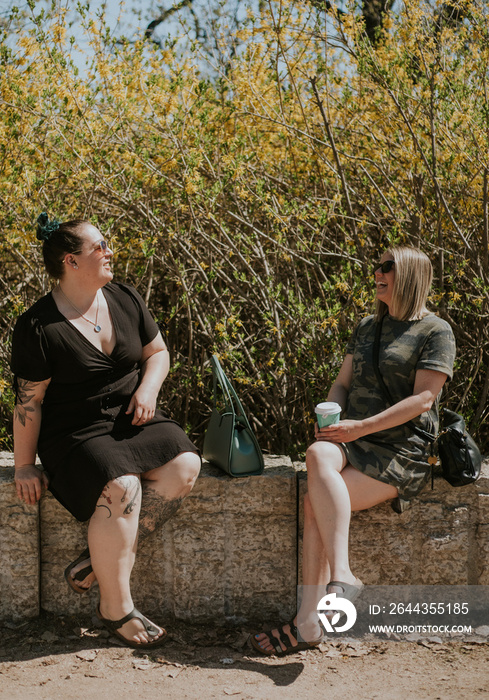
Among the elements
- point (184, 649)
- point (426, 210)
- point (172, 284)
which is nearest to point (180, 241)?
point (172, 284)

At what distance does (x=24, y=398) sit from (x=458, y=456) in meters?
1.76

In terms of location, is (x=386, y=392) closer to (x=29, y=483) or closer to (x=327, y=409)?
(x=327, y=409)

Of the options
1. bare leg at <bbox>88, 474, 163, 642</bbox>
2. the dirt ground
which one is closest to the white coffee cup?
bare leg at <bbox>88, 474, 163, 642</bbox>

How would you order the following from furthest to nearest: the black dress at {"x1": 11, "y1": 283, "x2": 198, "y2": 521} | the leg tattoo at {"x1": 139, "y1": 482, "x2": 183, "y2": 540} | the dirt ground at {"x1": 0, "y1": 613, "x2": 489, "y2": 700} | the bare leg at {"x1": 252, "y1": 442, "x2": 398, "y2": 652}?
the leg tattoo at {"x1": 139, "y1": 482, "x2": 183, "y2": 540}
the black dress at {"x1": 11, "y1": 283, "x2": 198, "y2": 521}
the bare leg at {"x1": 252, "y1": 442, "x2": 398, "y2": 652}
the dirt ground at {"x1": 0, "y1": 613, "x2": 489, "y2": 700}

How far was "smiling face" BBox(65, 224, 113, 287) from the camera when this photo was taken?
3.02 meters

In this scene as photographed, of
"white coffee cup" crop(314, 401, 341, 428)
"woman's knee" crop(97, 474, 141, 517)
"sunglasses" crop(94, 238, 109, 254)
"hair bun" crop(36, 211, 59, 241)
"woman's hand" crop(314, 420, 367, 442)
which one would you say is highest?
"hair bun" crop(36, 211, 59, 241)

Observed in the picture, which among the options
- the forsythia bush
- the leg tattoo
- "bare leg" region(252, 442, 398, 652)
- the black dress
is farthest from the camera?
the forsythia bush

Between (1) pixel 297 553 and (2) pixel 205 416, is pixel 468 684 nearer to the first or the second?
(1) pixel 297 553

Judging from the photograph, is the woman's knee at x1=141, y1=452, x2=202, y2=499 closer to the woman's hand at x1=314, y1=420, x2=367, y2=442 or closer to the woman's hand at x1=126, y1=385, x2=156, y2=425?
the woman's hand at x1=126, y1=385, x2=156, y2=425

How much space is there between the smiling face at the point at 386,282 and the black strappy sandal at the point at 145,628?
1.62 m

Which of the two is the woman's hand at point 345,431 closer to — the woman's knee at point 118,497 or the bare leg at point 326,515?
the bare leg at point 326,515

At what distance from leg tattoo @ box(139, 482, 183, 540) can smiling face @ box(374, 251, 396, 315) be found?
3.92ft

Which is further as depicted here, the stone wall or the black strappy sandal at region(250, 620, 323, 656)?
the stone wall

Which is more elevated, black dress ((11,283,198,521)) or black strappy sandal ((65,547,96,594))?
black dress ((11,283,198,521))
